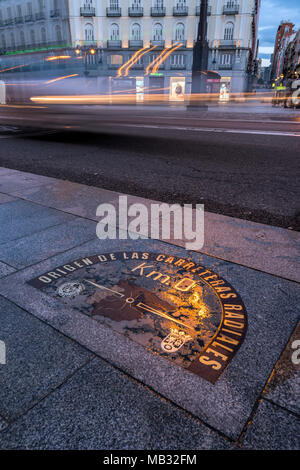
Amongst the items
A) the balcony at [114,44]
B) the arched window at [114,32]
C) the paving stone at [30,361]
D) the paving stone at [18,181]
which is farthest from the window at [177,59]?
the paving stone at [30,361]

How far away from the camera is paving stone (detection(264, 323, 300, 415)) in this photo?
1.58m

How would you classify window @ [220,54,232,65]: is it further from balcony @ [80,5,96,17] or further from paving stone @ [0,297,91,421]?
paving stone @ [0,297,91,421]

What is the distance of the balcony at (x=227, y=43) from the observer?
4578 cm

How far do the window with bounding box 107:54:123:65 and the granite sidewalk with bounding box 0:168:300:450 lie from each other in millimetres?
52161

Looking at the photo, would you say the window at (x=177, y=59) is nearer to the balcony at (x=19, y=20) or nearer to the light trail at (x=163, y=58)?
the light trail at (x=163, y=58)

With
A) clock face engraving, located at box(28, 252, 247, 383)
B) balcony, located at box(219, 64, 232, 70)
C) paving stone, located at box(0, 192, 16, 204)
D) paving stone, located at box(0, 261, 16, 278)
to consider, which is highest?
balcony, located at box(219, 64, 232, 70)

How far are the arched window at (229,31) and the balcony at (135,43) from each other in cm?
1185

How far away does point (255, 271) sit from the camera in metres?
2.68

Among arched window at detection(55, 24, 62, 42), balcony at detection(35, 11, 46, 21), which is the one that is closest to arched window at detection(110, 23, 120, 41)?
arched window at detection(55, 24, 62, 42)

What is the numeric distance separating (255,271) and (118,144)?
7.82 meters

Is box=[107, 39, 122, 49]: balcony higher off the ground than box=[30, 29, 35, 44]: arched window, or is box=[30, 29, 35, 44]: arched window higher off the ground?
box=[30, 29, 35, 44]: arched window

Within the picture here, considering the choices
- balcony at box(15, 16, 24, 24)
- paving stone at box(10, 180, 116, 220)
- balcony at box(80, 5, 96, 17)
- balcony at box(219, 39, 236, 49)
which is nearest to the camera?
paving stone at box(10, 180, 116, 220)
